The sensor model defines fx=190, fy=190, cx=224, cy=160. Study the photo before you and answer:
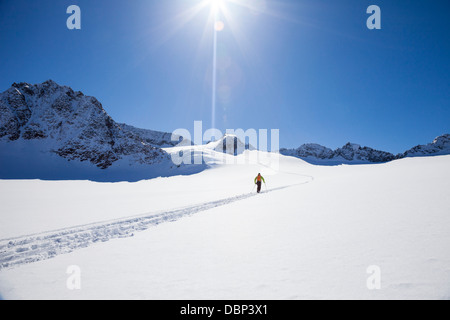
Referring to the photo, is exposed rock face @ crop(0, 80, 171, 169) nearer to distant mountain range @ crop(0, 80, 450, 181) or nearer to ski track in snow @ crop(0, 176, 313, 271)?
distant mountain range @ crop(0, 80, 450, 181)

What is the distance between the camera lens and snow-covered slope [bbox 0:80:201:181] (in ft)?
183

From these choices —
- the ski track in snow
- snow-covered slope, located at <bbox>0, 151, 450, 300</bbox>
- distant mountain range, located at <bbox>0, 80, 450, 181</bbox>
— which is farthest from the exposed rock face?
snow-covered slope, located at <bbox>0, 151, 450, 300</bbox>

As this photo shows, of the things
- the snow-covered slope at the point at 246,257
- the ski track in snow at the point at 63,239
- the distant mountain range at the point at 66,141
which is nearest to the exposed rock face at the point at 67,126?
the distant mountain range at the point at 66,141

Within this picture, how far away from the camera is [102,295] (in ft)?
9.73

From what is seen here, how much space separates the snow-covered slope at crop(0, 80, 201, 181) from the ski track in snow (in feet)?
171

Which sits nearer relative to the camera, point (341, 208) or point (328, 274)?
point (328, 274)

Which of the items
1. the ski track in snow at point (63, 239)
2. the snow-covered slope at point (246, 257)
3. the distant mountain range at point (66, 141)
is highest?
the distant mountain range at point (66, 141)

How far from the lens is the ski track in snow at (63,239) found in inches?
187

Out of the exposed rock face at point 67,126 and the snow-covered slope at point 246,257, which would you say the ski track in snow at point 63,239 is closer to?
the snow-covered slope at point 246,257

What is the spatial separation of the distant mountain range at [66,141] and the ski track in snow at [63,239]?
163 feet

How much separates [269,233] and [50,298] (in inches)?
187

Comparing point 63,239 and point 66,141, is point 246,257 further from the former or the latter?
point 66,141
